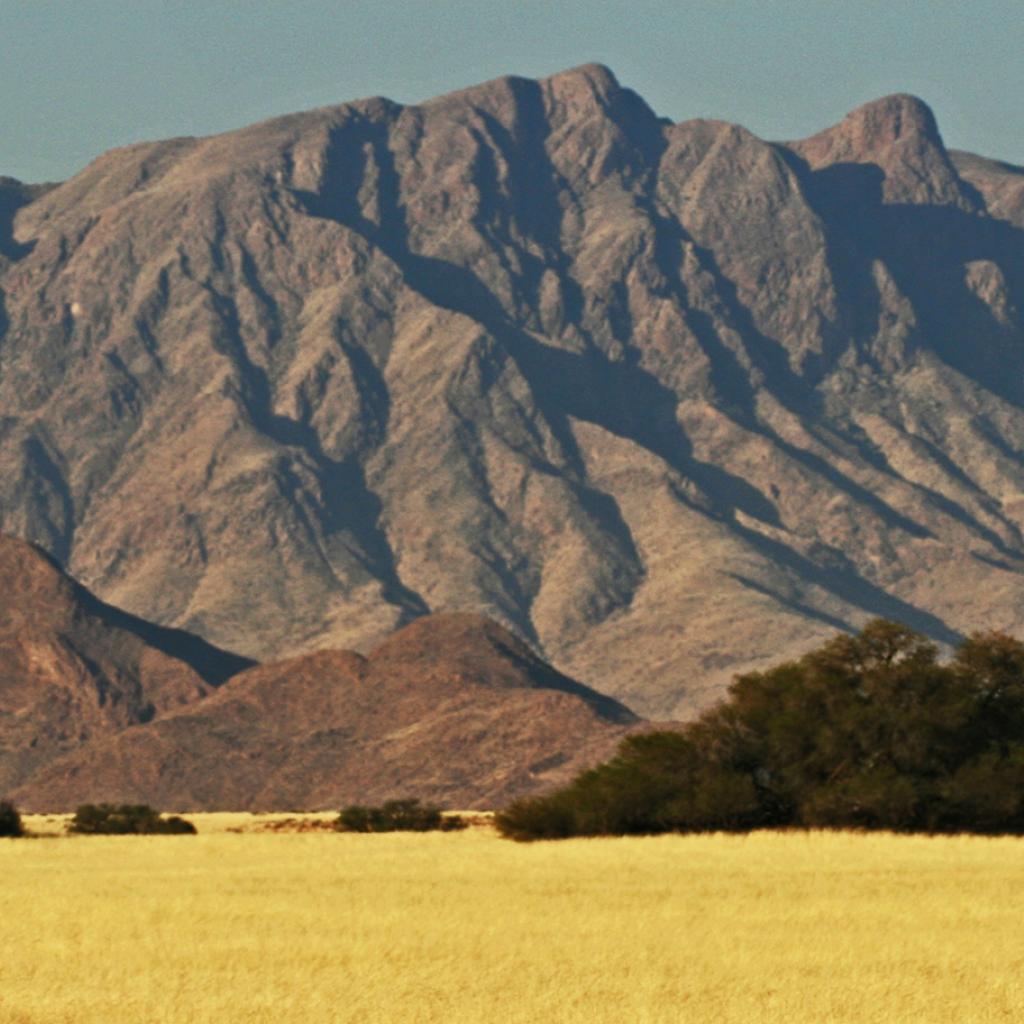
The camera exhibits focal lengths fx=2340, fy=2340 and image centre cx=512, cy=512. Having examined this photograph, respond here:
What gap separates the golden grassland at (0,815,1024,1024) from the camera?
30.3m

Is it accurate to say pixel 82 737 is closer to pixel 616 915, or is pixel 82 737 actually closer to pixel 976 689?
pixel 976 689

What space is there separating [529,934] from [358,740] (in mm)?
120147

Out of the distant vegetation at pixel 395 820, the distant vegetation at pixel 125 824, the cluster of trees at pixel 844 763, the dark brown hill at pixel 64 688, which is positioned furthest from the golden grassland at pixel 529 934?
the dark brown hill at pixel 64 688

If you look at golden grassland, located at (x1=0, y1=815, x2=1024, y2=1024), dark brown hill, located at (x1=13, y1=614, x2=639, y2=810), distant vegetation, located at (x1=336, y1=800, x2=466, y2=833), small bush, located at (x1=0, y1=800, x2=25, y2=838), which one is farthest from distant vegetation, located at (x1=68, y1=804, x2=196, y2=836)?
A: dark brown hill, located at (x1=13, y1=614, x2=639, y2=810)

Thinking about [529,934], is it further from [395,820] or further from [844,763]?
[395,820]

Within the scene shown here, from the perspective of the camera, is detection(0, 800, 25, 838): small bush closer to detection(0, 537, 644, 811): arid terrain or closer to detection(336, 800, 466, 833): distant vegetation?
detection(336, 800, 466, 833): distant vegetation

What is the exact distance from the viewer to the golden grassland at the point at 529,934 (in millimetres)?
30297

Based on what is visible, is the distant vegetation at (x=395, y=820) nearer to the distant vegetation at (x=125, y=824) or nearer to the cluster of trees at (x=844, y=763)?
the distant vegetation at (x=125, y=824)

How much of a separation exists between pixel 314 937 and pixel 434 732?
114m

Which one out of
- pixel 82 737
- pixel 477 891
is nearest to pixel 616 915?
pixel 477 891

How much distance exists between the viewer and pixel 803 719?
230 ft

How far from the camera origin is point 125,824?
83.8 meters

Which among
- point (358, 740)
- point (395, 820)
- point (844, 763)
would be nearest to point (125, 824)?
point (395, 820)

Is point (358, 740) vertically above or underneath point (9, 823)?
above
